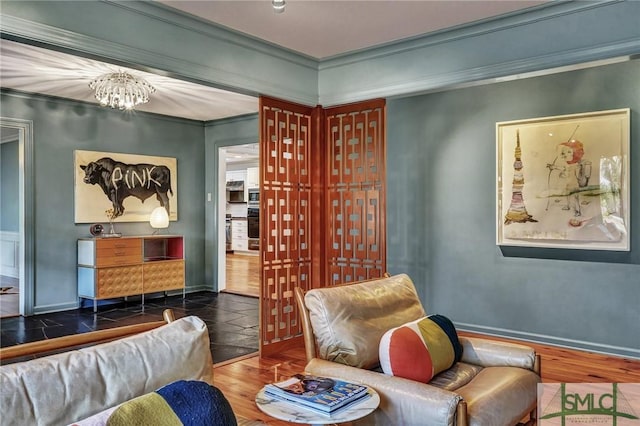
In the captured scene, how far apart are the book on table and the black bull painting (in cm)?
535

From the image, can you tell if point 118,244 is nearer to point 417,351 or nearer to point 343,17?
point 343,17

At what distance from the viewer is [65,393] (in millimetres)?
1323

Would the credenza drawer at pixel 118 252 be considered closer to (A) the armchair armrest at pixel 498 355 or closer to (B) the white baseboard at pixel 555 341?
(B) the white baseboard at pixel 555 341

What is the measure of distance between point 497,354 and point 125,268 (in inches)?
203

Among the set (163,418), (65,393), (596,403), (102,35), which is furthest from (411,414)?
(102,35)

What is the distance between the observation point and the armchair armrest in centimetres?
257

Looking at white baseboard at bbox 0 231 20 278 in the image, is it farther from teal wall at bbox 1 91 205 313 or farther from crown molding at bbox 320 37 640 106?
crown molding at bbox 320 37 640 106

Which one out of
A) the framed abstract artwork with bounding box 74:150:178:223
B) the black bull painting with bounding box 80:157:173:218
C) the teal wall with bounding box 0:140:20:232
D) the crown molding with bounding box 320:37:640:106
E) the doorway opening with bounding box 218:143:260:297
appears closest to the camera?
the crown molding with bounding box 320:37:640:106

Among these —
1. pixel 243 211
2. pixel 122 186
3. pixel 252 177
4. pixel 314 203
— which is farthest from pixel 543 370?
pixel 243 211

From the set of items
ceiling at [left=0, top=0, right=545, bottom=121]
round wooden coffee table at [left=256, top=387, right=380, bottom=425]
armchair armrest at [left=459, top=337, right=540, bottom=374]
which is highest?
ceiling at [left=0, top=0, right=545, bottom=121]

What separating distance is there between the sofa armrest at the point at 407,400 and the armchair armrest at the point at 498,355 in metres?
0.77

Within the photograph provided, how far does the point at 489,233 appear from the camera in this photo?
15.8ft

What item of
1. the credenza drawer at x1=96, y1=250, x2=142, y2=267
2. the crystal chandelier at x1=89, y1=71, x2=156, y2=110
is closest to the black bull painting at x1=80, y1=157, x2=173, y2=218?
the credenza drawer at x1=96, y1=250, x2=142, y2=267

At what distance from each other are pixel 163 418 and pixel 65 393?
0.97 feet
